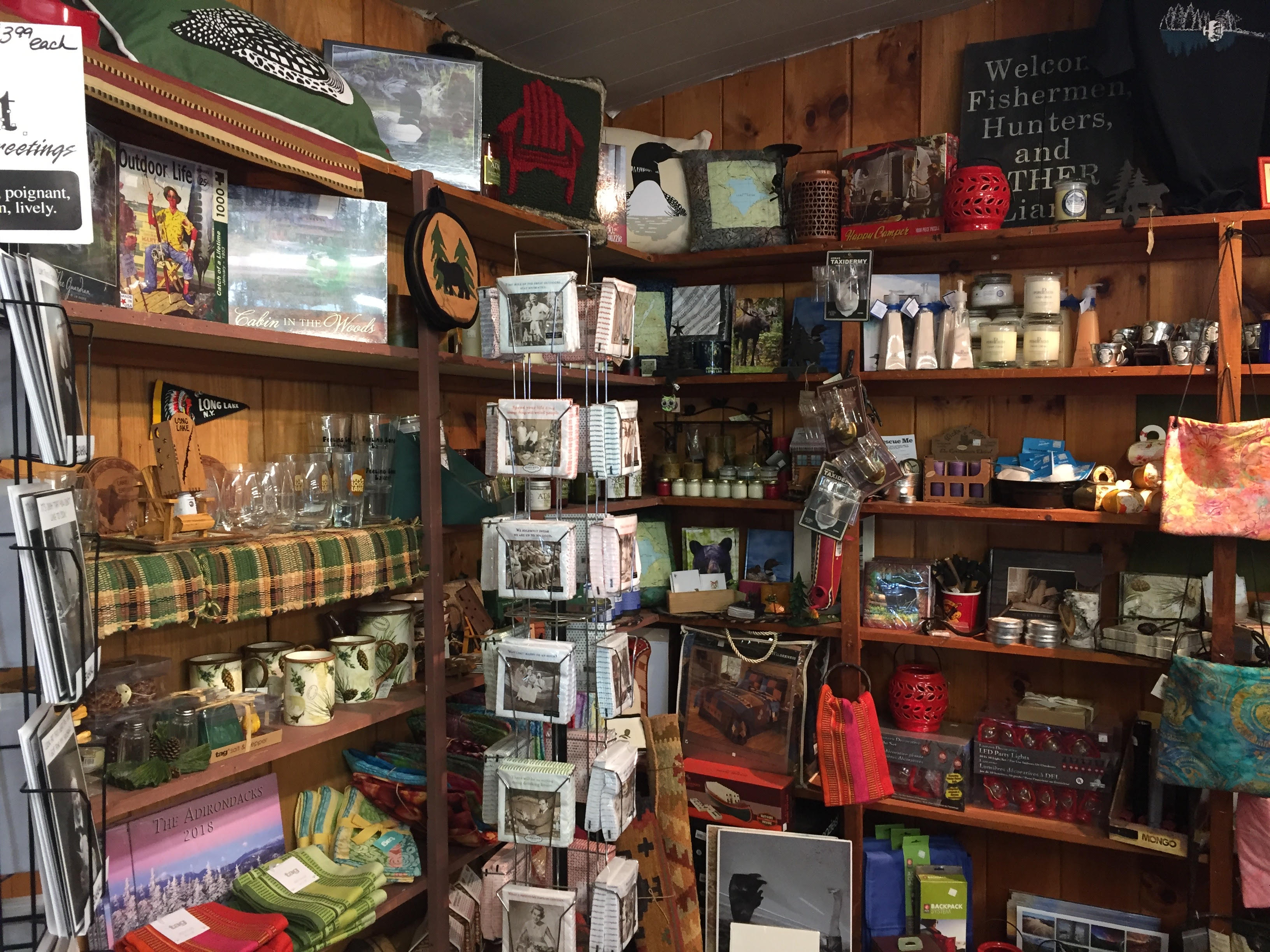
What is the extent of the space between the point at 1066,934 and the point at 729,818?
39.5 inches

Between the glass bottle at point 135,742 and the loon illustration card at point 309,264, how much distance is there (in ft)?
2.34

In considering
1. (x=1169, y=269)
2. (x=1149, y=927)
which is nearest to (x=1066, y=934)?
(x=1149, y=927)

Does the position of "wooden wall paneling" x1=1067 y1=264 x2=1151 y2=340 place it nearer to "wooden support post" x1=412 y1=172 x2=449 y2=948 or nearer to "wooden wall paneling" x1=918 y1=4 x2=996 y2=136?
"wooden wall paneling" x1=918 y1=4 x2=996 y2=136

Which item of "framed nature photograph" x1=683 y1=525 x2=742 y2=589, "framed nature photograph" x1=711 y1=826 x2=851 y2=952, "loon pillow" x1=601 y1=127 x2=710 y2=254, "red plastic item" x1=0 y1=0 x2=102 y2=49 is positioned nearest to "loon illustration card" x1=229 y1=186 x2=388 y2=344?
"red plastic item" x1=0 y1=0 x2=102 y2=49

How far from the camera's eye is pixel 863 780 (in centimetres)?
261

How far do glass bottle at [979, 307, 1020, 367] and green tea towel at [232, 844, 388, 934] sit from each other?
6.83ft

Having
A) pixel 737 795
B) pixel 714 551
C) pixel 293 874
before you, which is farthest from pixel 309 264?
pixel 737 795

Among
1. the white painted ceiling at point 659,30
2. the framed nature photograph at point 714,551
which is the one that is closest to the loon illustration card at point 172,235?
the white painted ceiling at point 659,30

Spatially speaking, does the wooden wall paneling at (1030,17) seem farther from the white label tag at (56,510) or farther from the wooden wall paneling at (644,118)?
the white label tag at (56,510)

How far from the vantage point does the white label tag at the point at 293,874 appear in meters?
1.78

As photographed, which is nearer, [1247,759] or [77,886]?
[77,886]

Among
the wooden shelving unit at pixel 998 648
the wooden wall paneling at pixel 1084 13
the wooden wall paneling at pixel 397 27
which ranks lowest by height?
the wooden shelving unit at pixel 998 648

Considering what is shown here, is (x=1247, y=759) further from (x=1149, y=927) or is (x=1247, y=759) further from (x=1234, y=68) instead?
(x=1234, y=68)

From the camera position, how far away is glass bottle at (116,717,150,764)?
4.85 feet
